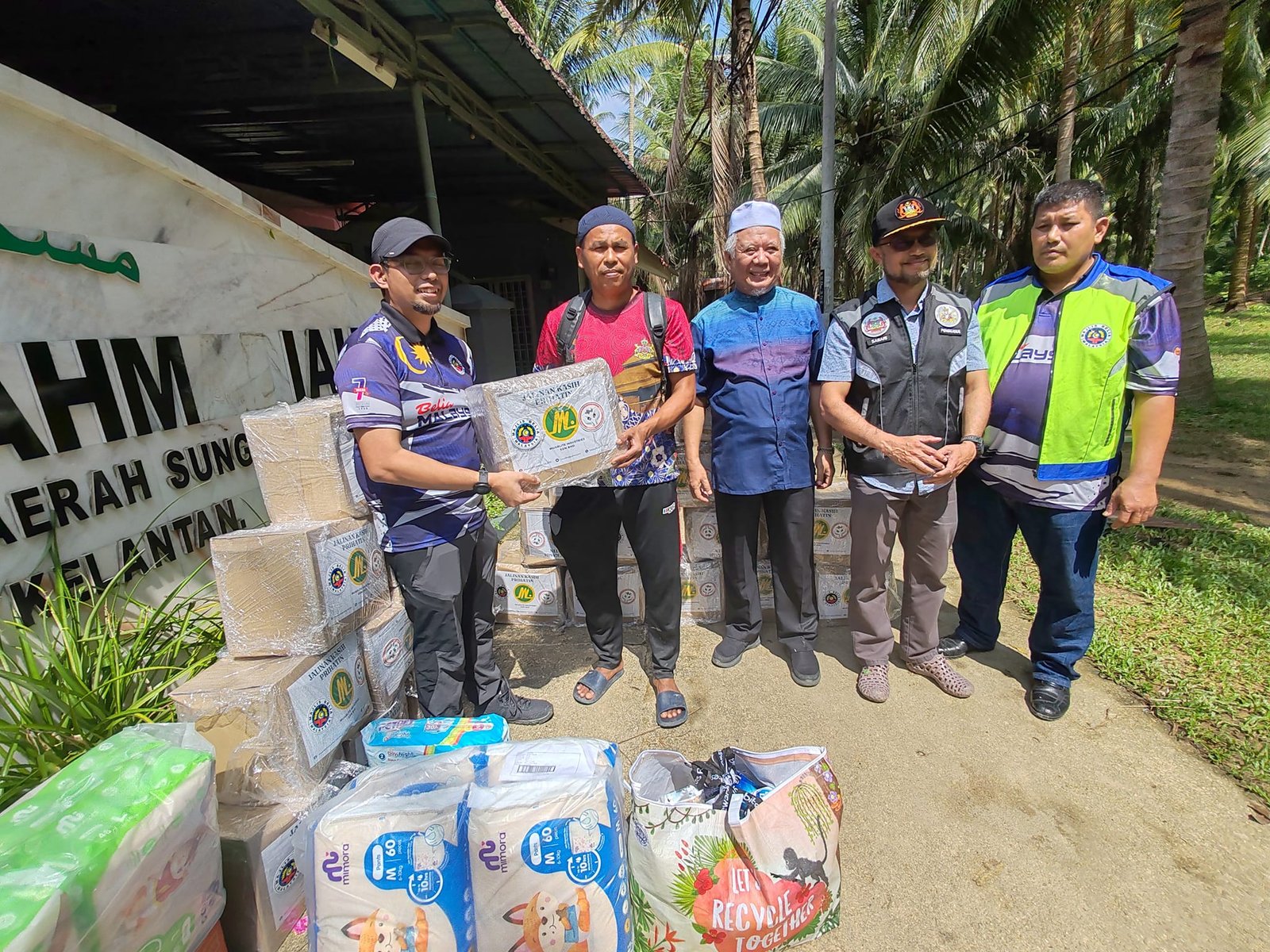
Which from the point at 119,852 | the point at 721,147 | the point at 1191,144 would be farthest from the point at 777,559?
the point at 721,147

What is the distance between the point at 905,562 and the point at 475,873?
222cm

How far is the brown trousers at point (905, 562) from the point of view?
108 inches

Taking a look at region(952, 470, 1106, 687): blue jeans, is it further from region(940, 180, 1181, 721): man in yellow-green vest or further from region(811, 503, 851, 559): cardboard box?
region(811, 503, 851, 559): cardboard box

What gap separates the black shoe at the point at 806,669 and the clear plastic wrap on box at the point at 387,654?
1764mm

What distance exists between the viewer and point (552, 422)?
7.27 ft

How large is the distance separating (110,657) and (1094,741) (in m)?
3.75

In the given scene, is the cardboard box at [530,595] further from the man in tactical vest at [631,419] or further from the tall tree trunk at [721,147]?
the tall tree trunk at [721,147]

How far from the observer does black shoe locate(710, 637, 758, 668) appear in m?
3.15

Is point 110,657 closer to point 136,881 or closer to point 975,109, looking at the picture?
point 136,881

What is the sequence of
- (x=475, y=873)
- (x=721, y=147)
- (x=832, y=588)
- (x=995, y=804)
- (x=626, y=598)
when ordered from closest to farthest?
1. (x=475, y=873)
2. (x=995, y=804)
3. (x=832, y=588)
4. (x=626, y=598)
5. (x=721, y=147)

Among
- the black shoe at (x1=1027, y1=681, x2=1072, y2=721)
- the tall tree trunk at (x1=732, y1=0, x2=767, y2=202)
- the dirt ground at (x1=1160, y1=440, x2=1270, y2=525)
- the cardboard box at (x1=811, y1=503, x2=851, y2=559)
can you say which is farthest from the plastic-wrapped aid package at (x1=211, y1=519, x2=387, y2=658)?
the tall tree trunk at (x1=732, y1=0, x2=767, y2=202)

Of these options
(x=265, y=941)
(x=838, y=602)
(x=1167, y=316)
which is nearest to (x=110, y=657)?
(x=265, y=941)

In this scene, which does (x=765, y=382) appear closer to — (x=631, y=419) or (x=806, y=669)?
(x=631, y=419)

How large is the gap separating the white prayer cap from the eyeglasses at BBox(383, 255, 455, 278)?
49.1 inches
